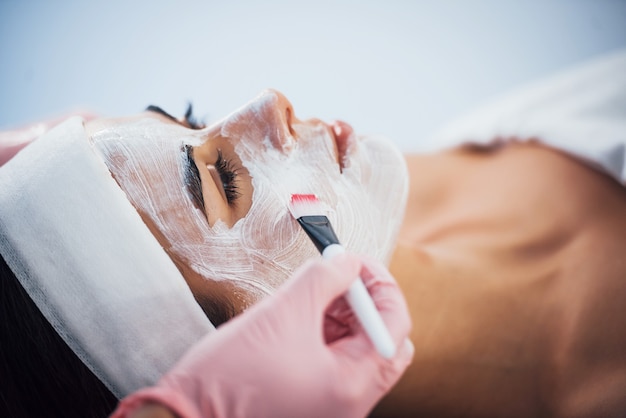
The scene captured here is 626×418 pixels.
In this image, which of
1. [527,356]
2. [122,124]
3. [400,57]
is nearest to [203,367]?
[122,124]

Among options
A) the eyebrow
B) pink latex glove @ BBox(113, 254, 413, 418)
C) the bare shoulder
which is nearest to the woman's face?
the eyebrow

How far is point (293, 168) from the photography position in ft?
2.74

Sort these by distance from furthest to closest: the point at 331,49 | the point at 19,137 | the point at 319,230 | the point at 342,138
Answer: the point at 331,49, the point at 19,137, the point at 342,138, the point at 319,230

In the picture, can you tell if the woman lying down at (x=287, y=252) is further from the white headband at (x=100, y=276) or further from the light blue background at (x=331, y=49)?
the light blue background at (x=331, y=49)

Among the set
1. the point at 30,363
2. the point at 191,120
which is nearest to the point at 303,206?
the point at 191,120

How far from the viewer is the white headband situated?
73 cm

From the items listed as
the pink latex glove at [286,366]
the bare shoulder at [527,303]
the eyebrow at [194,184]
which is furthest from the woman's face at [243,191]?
the bare shoulder at [527,303]

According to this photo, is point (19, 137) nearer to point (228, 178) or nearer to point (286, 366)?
point (228, 178)

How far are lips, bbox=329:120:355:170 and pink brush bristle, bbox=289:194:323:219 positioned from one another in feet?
0.45

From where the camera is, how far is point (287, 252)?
0.80 m

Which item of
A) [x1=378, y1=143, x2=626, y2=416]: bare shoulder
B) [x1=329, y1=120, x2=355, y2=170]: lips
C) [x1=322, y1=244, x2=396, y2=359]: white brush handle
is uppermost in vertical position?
[x1=329, y1=120, x2=355, y2=170]: lips

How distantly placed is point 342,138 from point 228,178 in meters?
0.28

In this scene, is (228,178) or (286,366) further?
(228,178)

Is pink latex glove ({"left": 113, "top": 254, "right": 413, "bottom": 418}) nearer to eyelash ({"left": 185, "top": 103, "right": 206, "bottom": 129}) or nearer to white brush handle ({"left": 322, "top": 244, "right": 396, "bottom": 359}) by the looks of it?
white brush handle ({"left": 322, "top": 244, "right": 396, "bottom": 359})
